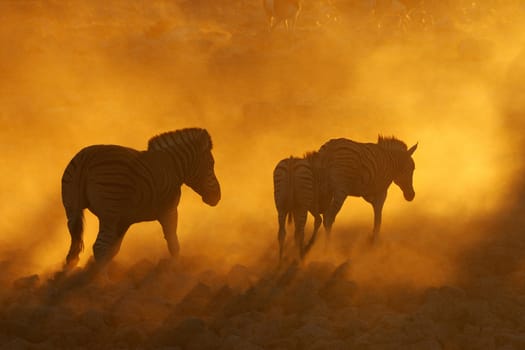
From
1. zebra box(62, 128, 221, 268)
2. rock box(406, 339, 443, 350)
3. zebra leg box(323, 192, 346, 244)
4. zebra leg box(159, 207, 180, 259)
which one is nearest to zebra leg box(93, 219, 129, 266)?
zebra box(62, 128, 221, 268)

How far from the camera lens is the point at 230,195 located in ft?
61.7

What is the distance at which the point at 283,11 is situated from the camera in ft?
113

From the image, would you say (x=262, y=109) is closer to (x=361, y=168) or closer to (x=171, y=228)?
(x=361, y=168)

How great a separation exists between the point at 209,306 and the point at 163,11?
32948 mm

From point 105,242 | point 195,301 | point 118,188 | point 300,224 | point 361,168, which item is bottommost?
point 195,301

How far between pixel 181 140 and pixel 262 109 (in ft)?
48.8

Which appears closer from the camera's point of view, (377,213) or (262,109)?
(377,213)

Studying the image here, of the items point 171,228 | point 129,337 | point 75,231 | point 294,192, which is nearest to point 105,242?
point 75,231

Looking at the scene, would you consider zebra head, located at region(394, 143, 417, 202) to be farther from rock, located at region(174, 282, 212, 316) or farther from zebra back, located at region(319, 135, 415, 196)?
rock, located at region(174, 282, 212, 316)

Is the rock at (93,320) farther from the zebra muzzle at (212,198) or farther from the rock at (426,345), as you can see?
the zebra muzzle at (212,198)

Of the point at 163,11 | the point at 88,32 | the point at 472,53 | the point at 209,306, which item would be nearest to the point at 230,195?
the point at 209,306

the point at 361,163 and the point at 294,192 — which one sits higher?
Result: the point at 361,163

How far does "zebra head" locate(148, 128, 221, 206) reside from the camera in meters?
10.2

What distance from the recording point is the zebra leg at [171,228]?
1024cm
